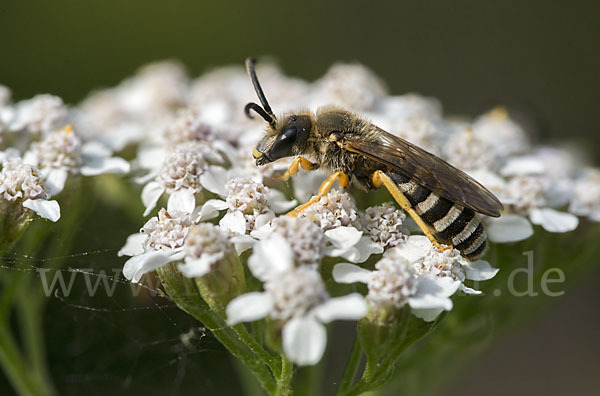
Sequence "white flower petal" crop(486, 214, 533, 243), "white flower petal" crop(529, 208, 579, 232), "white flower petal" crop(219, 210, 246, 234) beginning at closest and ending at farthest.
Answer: "white flower petal" crop(219, 210, 246, 234)
"white flower petal" crop(486, 214, 533, 243)
"white flower petal" crop(529, 208, 579, 232)

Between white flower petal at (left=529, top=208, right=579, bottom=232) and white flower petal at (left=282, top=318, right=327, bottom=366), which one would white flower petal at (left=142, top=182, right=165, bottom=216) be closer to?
white flower petal at (left=282, top=318, right=327, bottom=366)

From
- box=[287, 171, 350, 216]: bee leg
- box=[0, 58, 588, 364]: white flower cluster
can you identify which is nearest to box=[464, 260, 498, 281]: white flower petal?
box=[0, 58, 588, 364]: white flower cluster

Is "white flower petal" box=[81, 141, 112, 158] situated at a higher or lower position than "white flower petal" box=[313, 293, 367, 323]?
higher

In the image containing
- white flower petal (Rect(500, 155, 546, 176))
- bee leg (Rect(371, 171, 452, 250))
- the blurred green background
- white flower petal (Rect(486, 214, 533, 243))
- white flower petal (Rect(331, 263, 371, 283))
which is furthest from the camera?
the blurred green background

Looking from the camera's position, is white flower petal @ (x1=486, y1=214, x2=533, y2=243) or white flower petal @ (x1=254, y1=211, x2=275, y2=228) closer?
white flower petal @ (x1=254, y1=211, x2=275, y2=228)

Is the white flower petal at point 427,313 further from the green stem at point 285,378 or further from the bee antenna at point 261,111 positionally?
the bee antenna at point 261,111

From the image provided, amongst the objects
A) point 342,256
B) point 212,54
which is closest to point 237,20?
point 212,54
